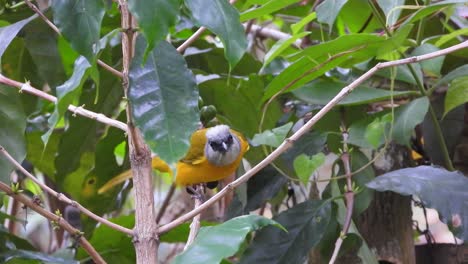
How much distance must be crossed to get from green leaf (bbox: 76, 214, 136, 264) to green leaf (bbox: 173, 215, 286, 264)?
675 millimetres

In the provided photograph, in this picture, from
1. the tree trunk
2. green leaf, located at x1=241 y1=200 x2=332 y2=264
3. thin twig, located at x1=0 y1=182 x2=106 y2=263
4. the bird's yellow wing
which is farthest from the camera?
the bird's yellow wing

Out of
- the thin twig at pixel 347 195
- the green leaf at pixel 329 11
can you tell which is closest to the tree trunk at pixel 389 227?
the thin twig at pixel 347 195

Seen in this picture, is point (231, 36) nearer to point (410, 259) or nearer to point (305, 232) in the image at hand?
Answer: point (305, 232)

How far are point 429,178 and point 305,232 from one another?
0.77ft

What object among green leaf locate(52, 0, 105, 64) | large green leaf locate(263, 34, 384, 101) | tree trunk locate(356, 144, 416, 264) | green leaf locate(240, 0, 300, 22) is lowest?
tree trunk locate(356, 144, 416, 264)

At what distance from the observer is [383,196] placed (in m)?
1.52

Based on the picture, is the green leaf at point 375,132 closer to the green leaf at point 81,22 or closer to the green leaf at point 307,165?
the green leaf at point 307,165

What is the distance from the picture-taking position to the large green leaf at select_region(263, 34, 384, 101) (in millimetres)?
1244

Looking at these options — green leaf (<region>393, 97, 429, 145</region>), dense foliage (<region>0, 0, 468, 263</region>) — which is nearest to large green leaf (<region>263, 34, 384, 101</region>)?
dense foliage (<region>0, 0, 468, 263</region>)

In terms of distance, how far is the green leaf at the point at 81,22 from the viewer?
0.84 m

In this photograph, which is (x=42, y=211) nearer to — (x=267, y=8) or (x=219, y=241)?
(x=219, y=241)

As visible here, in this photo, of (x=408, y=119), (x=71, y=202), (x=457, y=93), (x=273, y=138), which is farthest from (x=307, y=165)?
(x=71, y=202)

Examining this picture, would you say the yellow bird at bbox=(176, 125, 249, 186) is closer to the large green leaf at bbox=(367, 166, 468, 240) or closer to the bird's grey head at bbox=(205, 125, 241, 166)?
the bird's grey head at bbox=(205, 125, 241, 166)

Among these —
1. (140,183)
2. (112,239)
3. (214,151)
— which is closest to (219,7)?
(140,183)
